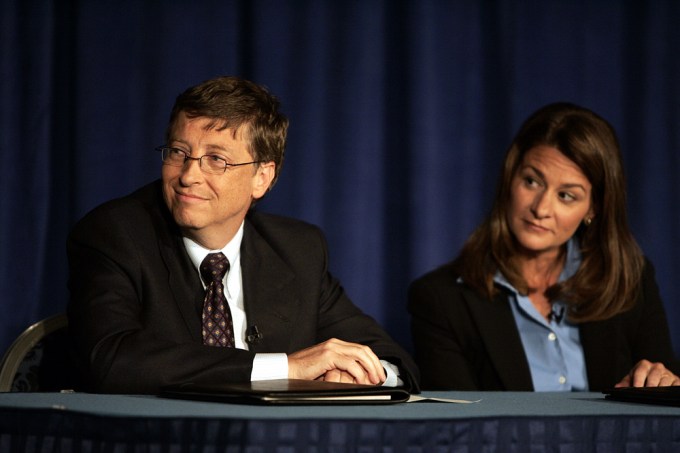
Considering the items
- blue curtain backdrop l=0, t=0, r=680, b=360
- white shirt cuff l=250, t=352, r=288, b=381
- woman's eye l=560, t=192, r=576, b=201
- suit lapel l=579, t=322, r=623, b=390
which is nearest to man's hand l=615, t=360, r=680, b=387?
suit lapel l=579, t=322, r=623, b=390

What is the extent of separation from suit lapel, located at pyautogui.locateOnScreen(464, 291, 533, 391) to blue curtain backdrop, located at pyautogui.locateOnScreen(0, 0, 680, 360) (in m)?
0.67

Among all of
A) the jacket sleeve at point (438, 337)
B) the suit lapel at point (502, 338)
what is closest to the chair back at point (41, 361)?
the jacket sleeve at point (438, 337)

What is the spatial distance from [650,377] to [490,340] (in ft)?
1.86

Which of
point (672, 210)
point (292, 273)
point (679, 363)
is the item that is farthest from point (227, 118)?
point (672, 210)

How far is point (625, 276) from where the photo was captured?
289 cm

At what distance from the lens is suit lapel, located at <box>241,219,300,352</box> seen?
2361mm

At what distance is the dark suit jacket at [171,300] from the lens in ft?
6.13

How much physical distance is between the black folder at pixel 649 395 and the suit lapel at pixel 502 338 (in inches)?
36.1

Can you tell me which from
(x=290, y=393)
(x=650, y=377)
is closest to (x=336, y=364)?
(x=290, y=393)

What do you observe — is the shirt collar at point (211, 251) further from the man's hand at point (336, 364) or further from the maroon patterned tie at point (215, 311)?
the man's hand at point (336, 364)

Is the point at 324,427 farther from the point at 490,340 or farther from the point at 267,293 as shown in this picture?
the point at 490,340

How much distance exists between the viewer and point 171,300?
2221mm

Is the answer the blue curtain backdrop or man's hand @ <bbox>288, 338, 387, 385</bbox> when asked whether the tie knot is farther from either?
the blue curtain backdrop

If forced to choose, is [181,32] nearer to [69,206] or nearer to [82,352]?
[69,206]
